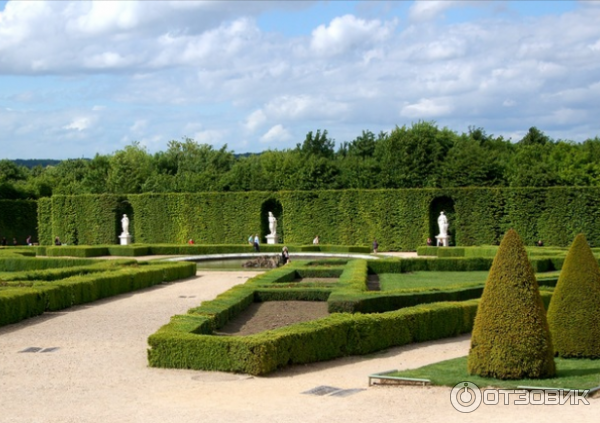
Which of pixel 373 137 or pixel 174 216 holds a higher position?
pixel 373 137

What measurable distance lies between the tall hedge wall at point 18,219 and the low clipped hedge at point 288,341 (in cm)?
4168

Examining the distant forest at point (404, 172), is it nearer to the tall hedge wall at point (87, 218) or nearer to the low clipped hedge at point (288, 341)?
the tall hedge wall at point (87, 218)

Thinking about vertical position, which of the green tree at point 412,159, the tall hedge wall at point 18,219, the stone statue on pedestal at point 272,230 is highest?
the green tree at point 412,159

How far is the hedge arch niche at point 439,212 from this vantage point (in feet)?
136

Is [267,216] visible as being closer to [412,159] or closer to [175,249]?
[175,249]

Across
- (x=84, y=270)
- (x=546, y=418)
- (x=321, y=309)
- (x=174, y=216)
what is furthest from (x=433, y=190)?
(x=546, y=418)

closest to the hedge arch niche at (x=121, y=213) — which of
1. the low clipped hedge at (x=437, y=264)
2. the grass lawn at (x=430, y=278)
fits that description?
the low clipped hedge at (x=437, y=264)

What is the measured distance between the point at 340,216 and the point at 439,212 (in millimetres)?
5152

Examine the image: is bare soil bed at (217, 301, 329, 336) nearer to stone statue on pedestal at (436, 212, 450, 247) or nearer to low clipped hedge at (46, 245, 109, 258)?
low clipped hedge at (46, 245, 109, 258)

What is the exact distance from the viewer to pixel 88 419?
908 centimetres

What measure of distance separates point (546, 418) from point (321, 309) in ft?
30.2

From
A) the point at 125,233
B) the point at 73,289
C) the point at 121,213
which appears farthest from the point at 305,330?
the point at 121,213

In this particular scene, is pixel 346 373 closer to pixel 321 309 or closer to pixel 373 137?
pixel 321 309

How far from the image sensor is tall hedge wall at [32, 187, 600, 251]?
3847 cm
